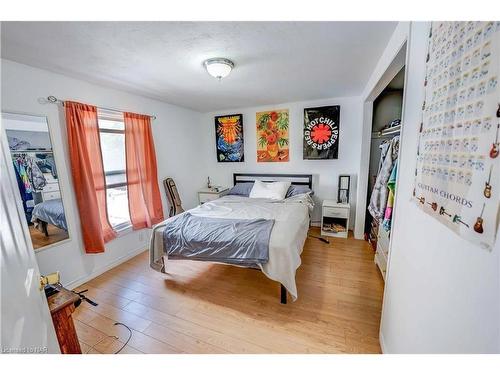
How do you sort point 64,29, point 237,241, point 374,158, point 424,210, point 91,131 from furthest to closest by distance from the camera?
point 374,158, point 91,131, point 237,241, point 64,29, point 424,210

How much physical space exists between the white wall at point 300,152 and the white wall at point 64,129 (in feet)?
3.40

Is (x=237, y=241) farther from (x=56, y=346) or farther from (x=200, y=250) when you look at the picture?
(x=56, y=346)

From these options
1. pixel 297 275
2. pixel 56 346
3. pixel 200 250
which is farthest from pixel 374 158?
pixel 56 346

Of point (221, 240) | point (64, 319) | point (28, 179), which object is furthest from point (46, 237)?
point (221, 240)

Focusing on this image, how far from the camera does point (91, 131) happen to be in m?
2.25

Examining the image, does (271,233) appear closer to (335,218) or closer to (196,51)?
(196,51)

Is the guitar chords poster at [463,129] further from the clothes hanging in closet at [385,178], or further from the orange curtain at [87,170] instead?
the orange curtain at [87,170]

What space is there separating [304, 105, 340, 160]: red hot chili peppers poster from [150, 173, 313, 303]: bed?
0.88m

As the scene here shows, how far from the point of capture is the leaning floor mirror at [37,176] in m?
1.76

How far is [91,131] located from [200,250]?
1.88 meters

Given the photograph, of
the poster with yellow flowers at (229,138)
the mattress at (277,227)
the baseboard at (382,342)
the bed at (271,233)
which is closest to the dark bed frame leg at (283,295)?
the bed at (271,233)

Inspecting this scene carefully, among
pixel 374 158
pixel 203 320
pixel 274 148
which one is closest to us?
pixel 203 320

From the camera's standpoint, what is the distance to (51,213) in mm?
2027

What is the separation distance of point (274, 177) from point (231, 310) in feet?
8.21
